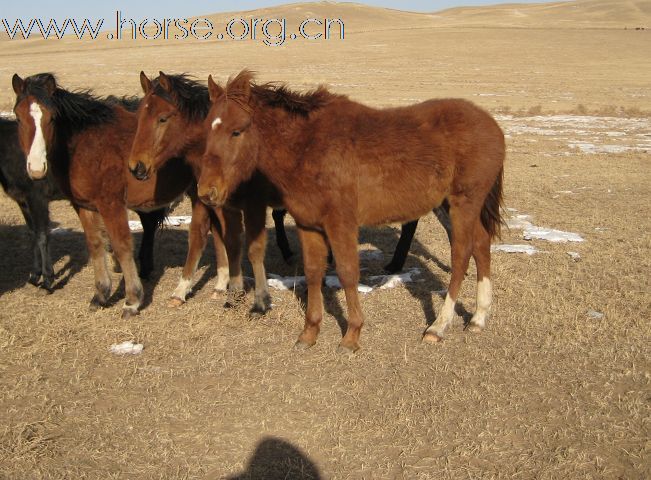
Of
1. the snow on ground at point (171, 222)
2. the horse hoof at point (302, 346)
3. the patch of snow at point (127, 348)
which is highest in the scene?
the horse hoof at point (302, 346)

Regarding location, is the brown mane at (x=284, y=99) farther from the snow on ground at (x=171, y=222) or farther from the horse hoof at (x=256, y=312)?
the snow on ground at (x=171, y=222)

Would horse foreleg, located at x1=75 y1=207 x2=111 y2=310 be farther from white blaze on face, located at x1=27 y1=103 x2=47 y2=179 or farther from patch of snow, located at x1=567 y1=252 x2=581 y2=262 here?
patch of snow, located at x1=567 y1=252 x2=581 y2=262

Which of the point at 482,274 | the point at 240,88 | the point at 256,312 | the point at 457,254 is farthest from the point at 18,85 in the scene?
the point at 482,274

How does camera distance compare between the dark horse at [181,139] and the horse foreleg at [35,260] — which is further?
the horse foreleg at [35,260]

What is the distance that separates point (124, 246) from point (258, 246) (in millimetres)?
1419

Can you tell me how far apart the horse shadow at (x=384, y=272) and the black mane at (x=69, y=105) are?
2.95 metres

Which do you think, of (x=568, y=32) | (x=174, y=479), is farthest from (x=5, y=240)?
(x=568, y=32)

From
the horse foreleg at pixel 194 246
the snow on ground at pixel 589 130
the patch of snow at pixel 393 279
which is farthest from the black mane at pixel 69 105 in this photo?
the snow on ground at pixel 589 130

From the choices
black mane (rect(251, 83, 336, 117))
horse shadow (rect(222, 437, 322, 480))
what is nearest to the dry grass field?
horse shadow (rect(222, 437, 322, 480))

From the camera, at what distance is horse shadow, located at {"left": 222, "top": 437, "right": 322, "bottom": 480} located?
3.61m

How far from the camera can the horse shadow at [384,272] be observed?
20.5 feet

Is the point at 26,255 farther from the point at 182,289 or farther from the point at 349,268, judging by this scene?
the point at 349,268

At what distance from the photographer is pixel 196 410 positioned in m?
4.33

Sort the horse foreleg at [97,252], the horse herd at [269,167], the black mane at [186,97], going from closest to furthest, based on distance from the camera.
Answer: the horse herd at [269,167] < the black mane at [186,97] < the horse foreleg at [97,252]
